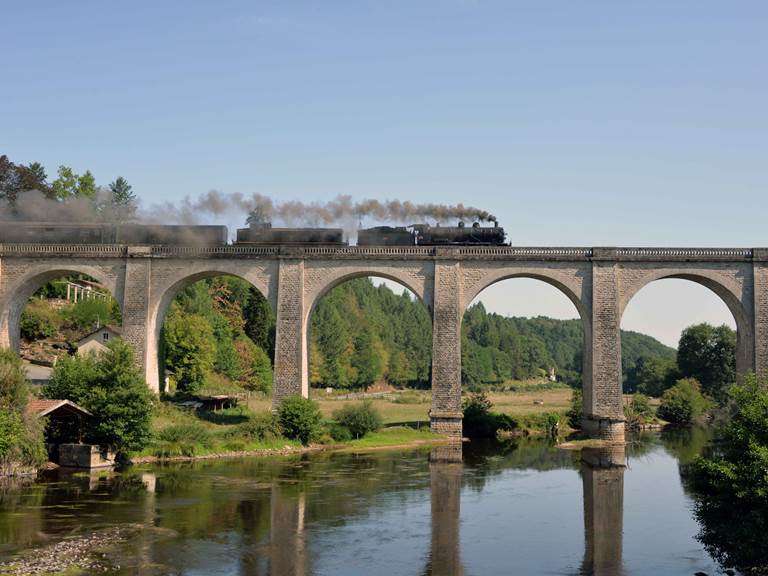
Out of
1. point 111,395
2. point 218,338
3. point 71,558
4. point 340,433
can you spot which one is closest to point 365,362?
point 218,338

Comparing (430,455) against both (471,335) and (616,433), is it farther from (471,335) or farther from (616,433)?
(471,335)

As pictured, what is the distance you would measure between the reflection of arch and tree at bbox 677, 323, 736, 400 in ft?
171

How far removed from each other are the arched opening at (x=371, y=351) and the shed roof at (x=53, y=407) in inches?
996

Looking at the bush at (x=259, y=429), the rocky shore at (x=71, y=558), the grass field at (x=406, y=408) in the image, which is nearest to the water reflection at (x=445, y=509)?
the bush at (x=259, y=429)

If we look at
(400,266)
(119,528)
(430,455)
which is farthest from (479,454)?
(119,528)

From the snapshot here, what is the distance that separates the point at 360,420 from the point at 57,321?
30.3 m

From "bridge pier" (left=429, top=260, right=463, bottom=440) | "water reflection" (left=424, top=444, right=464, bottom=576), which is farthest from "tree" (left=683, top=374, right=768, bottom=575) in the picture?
"bridge pier" (left=429, top=260, right=463, bottom=440)

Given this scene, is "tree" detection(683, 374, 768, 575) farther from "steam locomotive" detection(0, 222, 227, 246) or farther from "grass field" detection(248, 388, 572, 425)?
"steam locomotive" detection(0, 222, 227, 246)

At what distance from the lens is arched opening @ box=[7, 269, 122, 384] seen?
173ft

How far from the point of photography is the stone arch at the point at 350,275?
49.7m

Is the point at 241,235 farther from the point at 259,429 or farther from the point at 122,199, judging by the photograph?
the point at 122,199

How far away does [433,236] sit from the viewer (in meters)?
51.2

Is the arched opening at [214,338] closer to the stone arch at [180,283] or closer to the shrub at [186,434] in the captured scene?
the stone arch at [180,283]

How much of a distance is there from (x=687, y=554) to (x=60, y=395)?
27.1 metres
